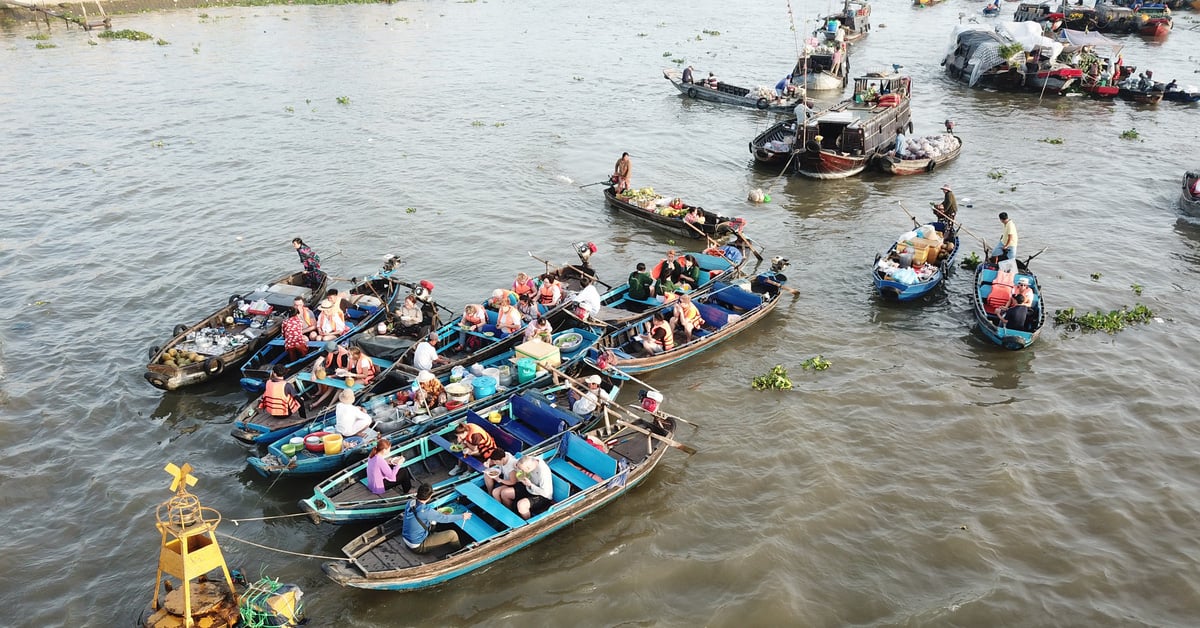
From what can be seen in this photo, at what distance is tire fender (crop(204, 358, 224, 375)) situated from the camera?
54.7 feet

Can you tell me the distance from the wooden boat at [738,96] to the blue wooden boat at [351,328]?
86.0 feet

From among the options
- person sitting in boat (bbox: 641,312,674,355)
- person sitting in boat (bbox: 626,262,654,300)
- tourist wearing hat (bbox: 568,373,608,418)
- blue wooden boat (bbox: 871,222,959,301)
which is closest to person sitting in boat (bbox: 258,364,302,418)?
tourist wearing hat (bbox: 568,373,608,418)

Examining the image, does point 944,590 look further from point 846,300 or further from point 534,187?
point 534,187

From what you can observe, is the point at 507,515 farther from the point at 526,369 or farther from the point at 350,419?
the point at 526,369

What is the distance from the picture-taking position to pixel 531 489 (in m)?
12.4

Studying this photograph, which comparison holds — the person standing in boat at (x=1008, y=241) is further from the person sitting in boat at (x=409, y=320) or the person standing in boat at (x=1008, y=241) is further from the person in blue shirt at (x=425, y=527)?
the person in blue shirt at (x=425, y=527)

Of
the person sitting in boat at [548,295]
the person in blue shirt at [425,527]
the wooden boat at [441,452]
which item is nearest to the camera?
the person in blue shirt at [425,527]

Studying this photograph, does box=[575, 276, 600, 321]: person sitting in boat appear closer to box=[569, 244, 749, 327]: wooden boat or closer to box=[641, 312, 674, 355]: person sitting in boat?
box=[569, 244, 749, 327]: wooden boat

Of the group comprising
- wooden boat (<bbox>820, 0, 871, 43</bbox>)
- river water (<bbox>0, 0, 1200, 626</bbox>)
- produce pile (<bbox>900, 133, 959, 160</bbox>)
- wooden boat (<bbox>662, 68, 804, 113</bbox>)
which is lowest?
river water (<bbox>0, 0, 1200, 626</bbox>)

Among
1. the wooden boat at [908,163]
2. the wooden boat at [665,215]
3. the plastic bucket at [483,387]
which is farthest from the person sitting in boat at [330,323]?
the wooden boat at [908,163]

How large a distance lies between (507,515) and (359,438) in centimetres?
358

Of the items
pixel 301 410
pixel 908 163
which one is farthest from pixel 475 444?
pixel 908 163

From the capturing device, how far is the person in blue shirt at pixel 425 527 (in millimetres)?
11492

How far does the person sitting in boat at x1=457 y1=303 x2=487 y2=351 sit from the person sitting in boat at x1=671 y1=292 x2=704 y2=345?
464 cm
